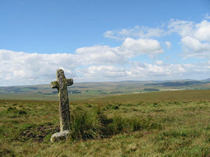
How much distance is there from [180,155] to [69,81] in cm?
604

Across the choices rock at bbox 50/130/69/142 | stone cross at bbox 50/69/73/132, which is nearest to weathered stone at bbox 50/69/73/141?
stone cross at bbox 50/69/73/132

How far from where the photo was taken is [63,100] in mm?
8086

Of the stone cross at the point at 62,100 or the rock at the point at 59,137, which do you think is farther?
the stone cross at the point at 62,100

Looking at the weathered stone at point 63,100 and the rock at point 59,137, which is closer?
the rock at point 59,137

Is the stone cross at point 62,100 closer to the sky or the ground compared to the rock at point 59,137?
closer to the sky

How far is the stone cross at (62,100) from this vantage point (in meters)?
7.86

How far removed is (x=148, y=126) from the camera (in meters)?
8.42

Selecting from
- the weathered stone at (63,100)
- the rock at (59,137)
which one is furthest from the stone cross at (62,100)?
the rock at (59,137)

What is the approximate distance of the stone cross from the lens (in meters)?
7.86

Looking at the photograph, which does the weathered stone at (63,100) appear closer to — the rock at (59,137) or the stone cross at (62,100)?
the stone cross at (62,100)

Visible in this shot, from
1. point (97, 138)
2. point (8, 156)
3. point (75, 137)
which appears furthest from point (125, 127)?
point (8, 156)

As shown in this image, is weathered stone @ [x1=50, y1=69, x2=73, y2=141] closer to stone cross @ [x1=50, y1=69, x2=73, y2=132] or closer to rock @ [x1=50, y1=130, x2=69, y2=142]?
stone cross @ [x1=50, y1=69, x2=73, y2=132]

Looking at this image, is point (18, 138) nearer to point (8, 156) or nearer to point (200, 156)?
point (8, 156)

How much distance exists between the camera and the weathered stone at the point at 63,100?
7.85 m
